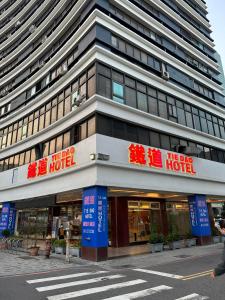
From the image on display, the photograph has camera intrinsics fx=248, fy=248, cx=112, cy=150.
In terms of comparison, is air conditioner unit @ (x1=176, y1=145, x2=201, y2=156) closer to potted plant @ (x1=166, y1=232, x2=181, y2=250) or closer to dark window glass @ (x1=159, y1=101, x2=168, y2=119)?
A: dark window glass @ (x1=159, y1=101, x2=168, y2=119)

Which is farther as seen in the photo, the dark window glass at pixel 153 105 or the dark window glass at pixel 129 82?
the dark window glass at pixel 153 105

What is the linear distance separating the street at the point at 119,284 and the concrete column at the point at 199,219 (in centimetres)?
916

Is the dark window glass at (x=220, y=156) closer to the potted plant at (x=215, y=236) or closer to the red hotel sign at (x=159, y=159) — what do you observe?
the red hotel sign at (x=159, y=159)

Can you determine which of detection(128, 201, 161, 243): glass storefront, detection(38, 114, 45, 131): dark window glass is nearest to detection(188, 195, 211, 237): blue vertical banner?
detection(128, 201, 161, 243): glass storefront

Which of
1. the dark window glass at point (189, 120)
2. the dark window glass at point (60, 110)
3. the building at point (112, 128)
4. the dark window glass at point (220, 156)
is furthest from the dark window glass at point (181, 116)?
the dark window glass at point (60, 110)

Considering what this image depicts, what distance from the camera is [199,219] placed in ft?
74.4

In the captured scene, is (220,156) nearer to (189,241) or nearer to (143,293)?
(189,241)

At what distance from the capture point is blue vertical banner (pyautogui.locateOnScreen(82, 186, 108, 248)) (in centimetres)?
1542

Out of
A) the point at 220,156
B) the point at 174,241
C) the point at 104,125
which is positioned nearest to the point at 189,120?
the point at 220,156

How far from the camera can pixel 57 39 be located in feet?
Result: 89.4

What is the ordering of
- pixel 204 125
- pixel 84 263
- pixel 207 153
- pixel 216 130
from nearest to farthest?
1. pixel 84 263
2. pixel 207 153
3. pixel 204 125
4. pixel 216 130

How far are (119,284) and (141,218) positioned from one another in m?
14.8

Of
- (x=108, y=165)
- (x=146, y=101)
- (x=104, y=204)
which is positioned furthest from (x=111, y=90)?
(x=104, y=204)

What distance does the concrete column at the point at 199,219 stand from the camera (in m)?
22.6
